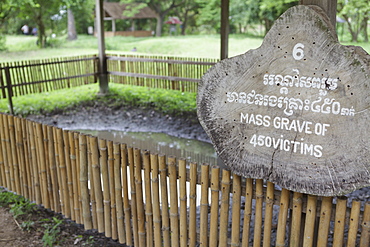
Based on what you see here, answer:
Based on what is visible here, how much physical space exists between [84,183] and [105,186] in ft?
0.95

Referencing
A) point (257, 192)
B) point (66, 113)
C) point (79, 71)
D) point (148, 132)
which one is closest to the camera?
point (257, 192)

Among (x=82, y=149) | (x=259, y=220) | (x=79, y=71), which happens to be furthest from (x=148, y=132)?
(x=259, y=220)

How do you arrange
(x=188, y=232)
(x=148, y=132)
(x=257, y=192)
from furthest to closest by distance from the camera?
(x=148, y=132) < (x=188, y=232) < (x=257, y=192)

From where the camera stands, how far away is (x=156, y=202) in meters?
3.50

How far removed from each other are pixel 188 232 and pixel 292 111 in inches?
60.6

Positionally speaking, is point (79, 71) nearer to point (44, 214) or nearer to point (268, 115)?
point (44, 214)

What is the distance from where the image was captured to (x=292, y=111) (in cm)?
263

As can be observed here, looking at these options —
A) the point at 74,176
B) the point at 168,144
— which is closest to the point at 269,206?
the point at 74,176

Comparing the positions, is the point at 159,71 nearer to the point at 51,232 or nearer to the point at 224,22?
the point at 224,22

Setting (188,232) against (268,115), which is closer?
(268,115)

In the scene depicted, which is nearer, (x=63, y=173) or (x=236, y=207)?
(x=236, y=207)

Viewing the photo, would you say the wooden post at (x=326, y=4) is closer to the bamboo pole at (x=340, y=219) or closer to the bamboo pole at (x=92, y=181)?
the bamboo pole at (x=340, y=219)

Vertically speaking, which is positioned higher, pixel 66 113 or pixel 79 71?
pixel 79 71

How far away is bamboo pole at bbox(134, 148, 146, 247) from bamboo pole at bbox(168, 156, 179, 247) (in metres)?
0.33
